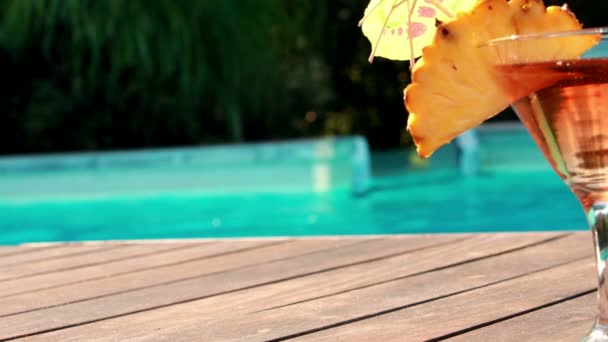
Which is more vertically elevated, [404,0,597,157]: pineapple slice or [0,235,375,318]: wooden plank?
[404,0,597,157]: pineapple slice

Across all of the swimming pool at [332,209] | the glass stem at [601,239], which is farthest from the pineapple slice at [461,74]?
the swimming pool at [332,209]

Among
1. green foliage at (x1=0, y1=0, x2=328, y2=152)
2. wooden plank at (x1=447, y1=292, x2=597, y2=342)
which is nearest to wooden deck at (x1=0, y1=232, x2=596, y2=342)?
wooden plank at (x1=447, y1=292, x2=597, y2=342)

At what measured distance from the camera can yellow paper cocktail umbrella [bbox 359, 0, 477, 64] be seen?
3.59 feet

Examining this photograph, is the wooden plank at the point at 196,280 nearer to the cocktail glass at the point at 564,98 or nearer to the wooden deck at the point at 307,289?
the wooden deck at the point at 307,289

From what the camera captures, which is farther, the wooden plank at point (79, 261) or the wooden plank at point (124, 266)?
the wooden plank at point (79, 261)

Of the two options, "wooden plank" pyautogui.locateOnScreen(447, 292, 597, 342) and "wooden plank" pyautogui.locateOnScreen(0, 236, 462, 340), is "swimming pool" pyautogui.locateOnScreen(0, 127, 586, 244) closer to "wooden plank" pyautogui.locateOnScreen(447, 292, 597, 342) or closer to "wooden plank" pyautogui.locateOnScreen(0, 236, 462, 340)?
"wooden plank" pyautogui.locateOnScreen(0, 236, 462, 340)

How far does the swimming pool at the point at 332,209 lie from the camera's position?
16.9ft

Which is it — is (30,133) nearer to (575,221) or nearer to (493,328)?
(575,221)

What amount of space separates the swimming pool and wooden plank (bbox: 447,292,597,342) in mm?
3685

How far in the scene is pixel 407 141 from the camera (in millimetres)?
9281

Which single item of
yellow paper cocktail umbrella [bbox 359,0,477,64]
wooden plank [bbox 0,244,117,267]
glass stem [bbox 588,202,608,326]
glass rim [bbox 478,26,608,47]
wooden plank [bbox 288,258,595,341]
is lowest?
wooden plank [bbox 0,244,117,267]

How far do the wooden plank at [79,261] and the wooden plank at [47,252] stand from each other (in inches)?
1.0

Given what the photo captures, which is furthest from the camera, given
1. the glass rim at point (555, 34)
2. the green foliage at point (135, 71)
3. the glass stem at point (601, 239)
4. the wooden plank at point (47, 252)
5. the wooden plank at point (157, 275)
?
the green foliage at point (135, 71)

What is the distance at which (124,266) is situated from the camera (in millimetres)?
1792
